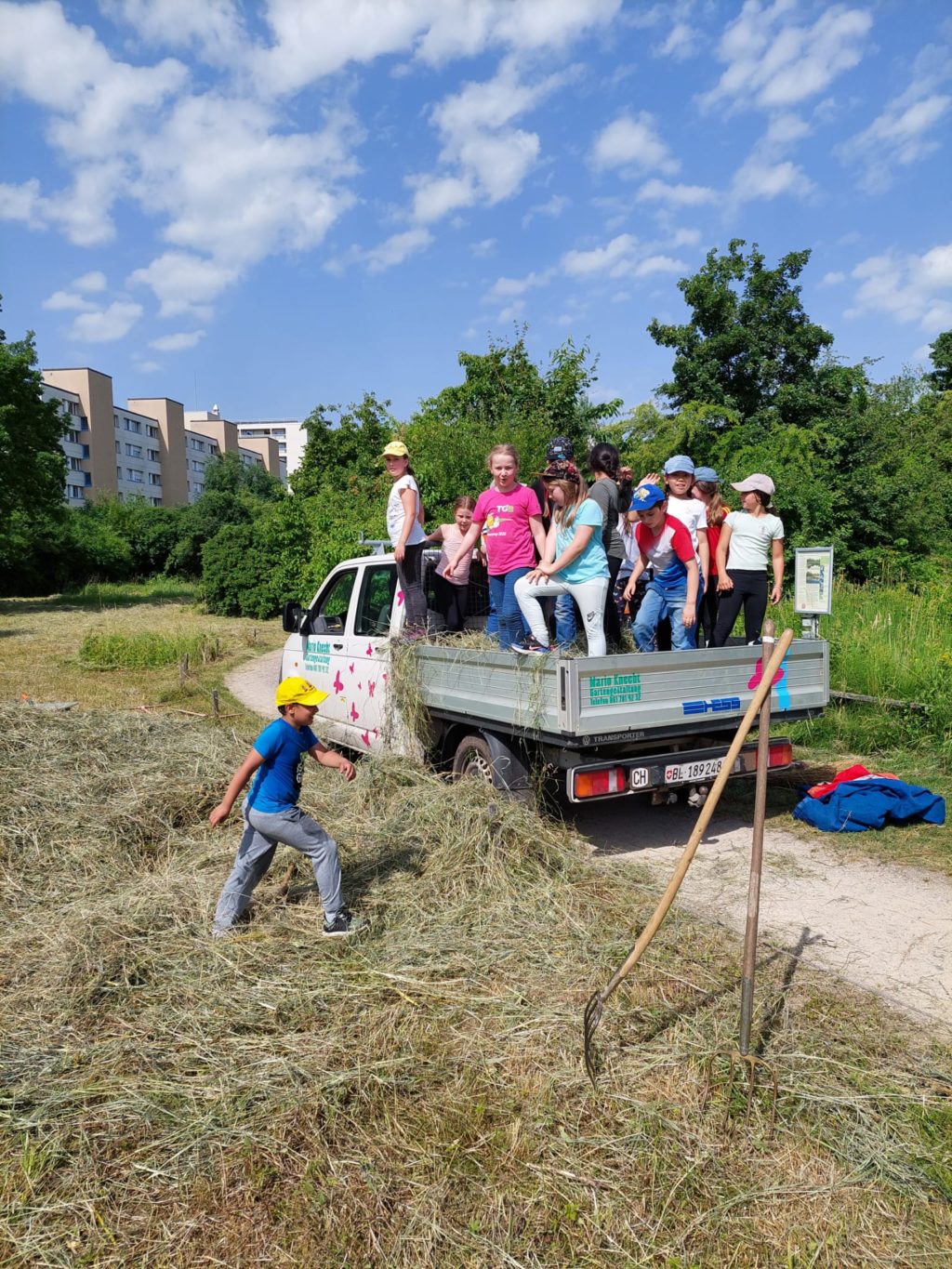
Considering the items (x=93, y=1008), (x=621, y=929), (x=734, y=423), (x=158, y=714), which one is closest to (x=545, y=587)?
(x=621, y=929)

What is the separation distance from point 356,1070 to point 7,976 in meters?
1.73

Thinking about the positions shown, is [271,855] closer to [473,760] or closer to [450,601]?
[473,760]

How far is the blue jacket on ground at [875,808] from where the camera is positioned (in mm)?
5836

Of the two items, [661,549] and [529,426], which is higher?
[529,426]

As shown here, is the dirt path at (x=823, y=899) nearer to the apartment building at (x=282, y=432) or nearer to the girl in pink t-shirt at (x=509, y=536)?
the girl in pink t-shirt at (x=509, y=536)

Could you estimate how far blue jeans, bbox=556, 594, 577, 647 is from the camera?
5.68 metres

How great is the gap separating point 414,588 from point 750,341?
18.3 m

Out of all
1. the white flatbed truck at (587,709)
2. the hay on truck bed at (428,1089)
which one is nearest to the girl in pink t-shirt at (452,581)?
the white flatbed truck at (587,709)

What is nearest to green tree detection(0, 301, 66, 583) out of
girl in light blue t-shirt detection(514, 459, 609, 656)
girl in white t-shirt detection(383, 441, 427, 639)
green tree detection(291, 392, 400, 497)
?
green tree detection(291, 392, 400, 497)

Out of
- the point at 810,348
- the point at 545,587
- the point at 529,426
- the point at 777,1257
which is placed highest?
the point at 810,348

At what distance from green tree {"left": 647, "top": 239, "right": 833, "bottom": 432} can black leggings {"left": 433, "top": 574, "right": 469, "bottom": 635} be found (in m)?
16.6

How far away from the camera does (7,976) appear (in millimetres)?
3688

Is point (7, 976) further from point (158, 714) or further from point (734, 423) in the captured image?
point (734, 423)

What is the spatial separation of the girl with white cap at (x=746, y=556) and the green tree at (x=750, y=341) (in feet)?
51.9
